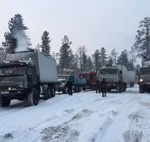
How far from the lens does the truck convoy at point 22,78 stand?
16.2m

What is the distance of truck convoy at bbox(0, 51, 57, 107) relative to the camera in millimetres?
16219

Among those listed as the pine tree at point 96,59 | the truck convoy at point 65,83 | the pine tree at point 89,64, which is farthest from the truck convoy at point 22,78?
the pine tree at point 89,64

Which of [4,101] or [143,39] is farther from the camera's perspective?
[143,39]

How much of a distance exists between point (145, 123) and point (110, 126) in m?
1.39

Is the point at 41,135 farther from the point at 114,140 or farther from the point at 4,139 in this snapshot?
the point at 114,140

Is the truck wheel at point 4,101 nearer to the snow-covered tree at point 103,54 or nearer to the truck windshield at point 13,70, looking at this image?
the truck windshield at point 13,70

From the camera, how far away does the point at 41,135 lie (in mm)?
8336

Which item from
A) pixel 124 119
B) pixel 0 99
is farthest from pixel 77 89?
pixel 124 119

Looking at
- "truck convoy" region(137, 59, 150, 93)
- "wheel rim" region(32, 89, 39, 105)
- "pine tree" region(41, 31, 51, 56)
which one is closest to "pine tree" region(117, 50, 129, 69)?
"pine tree" region(41, 31, 51, 56)

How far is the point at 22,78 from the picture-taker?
641 inches

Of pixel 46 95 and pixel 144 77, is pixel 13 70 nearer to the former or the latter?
pixel 46 95

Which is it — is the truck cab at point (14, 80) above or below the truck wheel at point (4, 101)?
above

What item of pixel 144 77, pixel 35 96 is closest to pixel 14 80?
pixel 35 96

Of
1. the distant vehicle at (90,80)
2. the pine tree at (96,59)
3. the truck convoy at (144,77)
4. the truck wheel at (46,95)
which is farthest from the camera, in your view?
the pine tree at (96,59)
